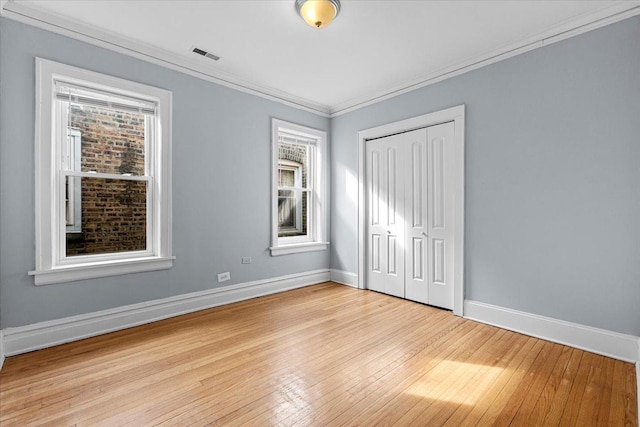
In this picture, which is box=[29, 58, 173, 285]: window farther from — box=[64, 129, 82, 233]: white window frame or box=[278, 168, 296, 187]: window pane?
box=[278, 168, 296, 187]: window pane

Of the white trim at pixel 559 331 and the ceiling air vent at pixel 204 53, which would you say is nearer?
the white trim at pixel 559 331

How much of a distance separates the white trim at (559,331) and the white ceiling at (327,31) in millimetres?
2556

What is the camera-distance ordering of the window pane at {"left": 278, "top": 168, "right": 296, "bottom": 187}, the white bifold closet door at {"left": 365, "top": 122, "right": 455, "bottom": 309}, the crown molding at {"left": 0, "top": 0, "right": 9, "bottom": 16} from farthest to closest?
the window pane at {"left": 278, "top": 168, "right": 296, "bottom": 187}, the white bifold closet door at {"left": 365, "top": 122, "right": 455, "bottom": 309}, the crown molding at {"left": 0, "top": 0, "right": 9, "bottom": 16}

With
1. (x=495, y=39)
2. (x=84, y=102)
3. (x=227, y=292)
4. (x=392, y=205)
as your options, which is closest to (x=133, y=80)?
(x=84, y=102)

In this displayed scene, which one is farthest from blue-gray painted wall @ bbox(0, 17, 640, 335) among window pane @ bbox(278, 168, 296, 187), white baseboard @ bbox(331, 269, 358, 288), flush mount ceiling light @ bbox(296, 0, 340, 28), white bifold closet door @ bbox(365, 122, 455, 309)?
flush mount ceiling light @ bbox(296, 0, 340, 28)

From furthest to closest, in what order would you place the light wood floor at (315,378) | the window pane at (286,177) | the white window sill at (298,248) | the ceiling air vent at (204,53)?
1. the window pane at (286,177)
2. the white window sill at (298,248)
3. the ceiling air vent at (204,53)
4. the light wood floor at (315,378)

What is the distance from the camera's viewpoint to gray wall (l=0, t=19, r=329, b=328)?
2504mm

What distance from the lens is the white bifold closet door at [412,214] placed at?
142 inches

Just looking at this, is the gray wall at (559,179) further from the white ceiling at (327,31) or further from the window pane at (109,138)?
the window pane at (109,138)

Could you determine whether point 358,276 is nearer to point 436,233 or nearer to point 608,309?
point 436,233

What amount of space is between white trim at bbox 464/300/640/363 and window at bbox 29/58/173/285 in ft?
11.0

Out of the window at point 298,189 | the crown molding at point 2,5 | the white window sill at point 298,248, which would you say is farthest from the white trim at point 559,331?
the crown molding at point 2,5

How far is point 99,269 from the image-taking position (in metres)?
2.88

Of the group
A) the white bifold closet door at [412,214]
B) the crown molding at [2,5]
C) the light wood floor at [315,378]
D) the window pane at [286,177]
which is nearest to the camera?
the light wood floor at [315,378]
